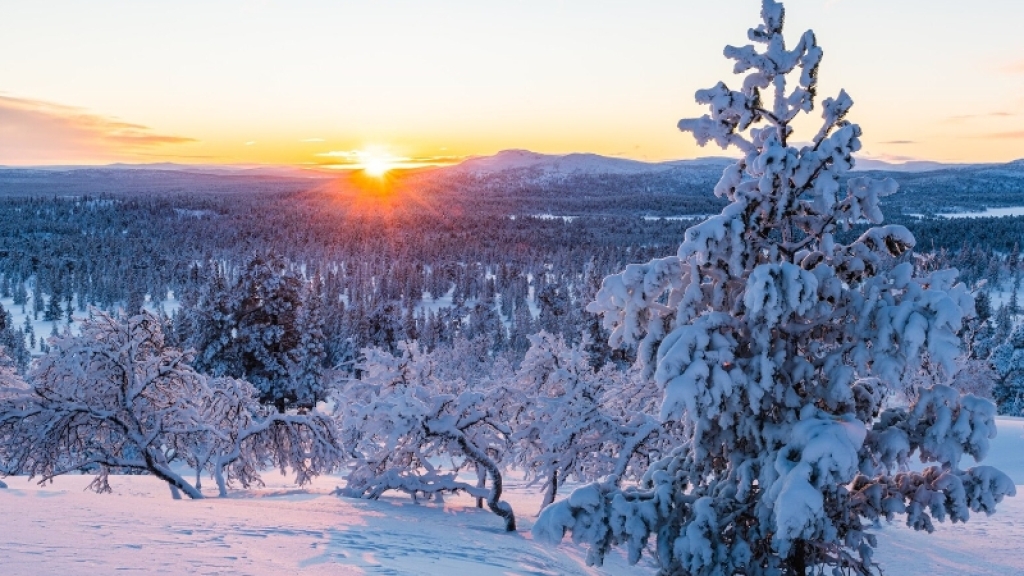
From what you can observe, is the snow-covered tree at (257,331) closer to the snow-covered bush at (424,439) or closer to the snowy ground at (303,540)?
the snowy ground at (303,540)

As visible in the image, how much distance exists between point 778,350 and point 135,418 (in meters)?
14.0

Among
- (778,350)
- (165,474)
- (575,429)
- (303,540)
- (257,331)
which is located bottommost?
(257,331)

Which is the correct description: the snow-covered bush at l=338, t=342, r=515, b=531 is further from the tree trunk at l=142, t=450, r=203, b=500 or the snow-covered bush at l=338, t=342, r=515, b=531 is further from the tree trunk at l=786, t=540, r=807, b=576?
the tree trunk at l=786, t=540, r=807, b=576

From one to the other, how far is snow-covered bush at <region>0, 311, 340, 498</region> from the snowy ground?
51.4 inches

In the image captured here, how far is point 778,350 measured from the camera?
7543 millimetres

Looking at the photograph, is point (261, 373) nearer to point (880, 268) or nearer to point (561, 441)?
point (561, 441)

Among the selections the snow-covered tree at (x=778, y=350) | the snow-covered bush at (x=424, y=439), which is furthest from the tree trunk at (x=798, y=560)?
the snow-covered bush at (x=424, y=439)

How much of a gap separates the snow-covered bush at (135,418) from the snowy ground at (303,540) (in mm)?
1305

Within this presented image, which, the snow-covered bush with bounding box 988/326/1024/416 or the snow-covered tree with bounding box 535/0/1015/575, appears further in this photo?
the snow-covered bush with bounding box 988/326/1024/416

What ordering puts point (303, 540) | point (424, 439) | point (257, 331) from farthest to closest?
point (257, 331) < point (424, 439) < point (303, 540)

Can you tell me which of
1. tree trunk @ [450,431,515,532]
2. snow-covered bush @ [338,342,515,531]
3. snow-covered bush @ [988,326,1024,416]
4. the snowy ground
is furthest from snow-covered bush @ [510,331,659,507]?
snow-covered bush @ [988,326,1024,416]

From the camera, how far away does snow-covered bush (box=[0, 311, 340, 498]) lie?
613 inches

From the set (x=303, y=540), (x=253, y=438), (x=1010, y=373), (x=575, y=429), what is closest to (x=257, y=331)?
(x=253, y=438)

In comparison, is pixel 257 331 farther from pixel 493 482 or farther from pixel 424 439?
pixel 493 482
